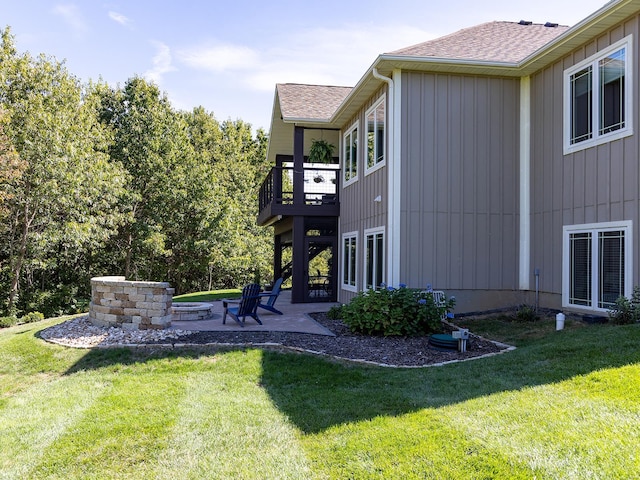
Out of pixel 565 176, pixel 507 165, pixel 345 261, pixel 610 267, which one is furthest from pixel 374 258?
pixel 610 267

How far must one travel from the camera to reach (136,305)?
351 inches

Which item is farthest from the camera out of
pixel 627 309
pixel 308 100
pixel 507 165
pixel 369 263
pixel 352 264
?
pixel 308 100

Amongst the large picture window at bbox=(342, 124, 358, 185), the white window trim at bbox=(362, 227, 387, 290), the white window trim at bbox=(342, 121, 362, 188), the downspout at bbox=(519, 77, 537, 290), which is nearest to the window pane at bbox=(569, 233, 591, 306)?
the downspout at bbox=(519, 77, 537, 290)

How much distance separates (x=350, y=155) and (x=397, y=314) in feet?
21.2

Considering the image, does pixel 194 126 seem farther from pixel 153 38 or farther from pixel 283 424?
pixel 283 424

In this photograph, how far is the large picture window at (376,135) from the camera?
11030 mm

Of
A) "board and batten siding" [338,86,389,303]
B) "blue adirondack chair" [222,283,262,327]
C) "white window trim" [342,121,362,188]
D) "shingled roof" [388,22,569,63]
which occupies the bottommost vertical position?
"blue adirondack chair" [222,283,262,327]

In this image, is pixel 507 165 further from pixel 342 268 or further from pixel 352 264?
pixel 342 268

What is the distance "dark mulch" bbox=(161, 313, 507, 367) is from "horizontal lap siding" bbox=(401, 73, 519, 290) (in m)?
2.32

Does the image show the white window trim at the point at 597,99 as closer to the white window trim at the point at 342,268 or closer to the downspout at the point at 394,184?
the downspout at the point at 394,184

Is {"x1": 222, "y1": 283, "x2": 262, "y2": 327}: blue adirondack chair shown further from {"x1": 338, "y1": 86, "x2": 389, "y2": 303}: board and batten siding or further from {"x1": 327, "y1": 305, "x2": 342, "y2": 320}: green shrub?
{"x1": 338, "y1": 86, "x2": 389, "y2": 303}: board and batten siding

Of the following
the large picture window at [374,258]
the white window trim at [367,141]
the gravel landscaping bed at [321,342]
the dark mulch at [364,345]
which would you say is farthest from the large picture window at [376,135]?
the dark mulch at [364,345]

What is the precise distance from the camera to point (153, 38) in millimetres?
16172

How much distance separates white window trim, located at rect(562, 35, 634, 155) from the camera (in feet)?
24.9
